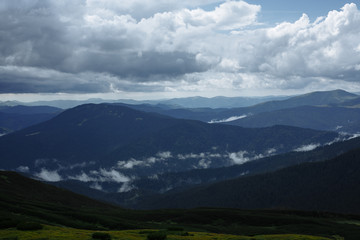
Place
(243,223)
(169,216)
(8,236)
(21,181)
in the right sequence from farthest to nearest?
(21,181) → (169,216) → (243,223) → (8,236)

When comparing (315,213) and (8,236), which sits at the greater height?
(8,236)

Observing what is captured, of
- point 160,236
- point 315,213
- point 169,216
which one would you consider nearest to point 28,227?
point 160,236

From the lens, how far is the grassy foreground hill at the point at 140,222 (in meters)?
39.1

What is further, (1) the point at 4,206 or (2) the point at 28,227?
(1) the point at 4,206

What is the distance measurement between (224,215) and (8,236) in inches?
3666

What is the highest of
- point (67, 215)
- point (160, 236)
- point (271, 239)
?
point (160, 236)

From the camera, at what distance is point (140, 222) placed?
249 feet

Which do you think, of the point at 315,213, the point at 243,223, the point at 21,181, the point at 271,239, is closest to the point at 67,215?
the point at 271,239

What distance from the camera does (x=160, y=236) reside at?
33156 millimetres

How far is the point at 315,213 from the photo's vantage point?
163 meters

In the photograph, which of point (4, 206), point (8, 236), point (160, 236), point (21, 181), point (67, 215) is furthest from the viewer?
point (21, 181)

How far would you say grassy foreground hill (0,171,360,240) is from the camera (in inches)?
1538

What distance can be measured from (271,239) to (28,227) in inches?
1238

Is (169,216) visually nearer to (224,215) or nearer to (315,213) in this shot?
(224,215)
